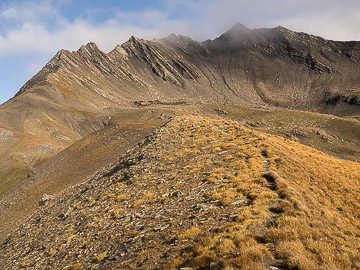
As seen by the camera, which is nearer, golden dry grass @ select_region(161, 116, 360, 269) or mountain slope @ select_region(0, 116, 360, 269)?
golden dry grass @ select_region(161, 116, 360, 269)

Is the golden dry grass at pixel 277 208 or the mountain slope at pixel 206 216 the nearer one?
the golden dry grass at pixel 277 208

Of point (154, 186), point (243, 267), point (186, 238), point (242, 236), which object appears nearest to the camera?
point (243, 267)

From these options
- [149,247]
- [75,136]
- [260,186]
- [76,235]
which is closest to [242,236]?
[149,247]

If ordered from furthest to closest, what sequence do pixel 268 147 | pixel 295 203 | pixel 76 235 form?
pixel 268 147
pixel 76 235
pixel 295 203

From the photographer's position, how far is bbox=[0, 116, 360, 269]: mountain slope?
1001 cm

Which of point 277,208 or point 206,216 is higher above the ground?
point 206,216

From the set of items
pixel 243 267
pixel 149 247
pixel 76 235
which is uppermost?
pixel 243 267

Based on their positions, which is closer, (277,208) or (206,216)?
(277,208)

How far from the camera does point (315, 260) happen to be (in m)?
8.96

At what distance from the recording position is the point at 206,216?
13508 mm

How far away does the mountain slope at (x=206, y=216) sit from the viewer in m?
10.0

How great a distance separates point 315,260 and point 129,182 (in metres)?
17.1

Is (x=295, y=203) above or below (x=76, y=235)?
above

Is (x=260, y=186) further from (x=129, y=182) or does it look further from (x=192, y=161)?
(x=129, y=182)
